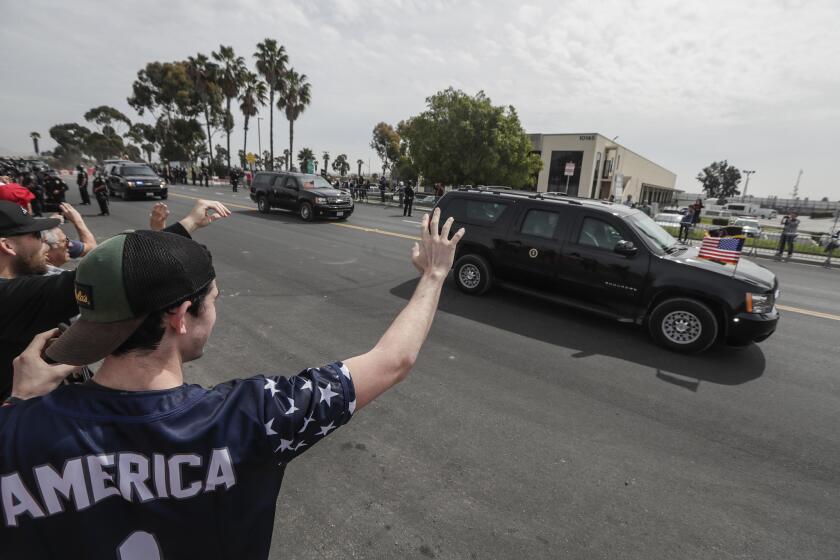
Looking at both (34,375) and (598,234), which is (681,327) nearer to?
(598,234)

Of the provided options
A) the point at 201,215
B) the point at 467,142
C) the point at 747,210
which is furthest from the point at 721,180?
the point at 201,215

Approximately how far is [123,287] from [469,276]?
21.6 ft

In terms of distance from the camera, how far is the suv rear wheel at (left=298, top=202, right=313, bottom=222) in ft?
54.0

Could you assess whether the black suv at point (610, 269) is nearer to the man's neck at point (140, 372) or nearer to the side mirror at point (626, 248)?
the side mirror at point (626, 248)

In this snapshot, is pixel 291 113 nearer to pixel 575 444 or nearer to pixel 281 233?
pixel 281 233

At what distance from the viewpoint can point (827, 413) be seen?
13.4 feet

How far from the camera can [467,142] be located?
97.3ft

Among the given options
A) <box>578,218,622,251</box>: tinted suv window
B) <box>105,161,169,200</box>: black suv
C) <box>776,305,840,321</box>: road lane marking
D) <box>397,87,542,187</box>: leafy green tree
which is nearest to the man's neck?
<box>578,218,622,251</box>: tinted suv window

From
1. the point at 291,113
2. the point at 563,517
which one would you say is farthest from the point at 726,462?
the point at 291,113

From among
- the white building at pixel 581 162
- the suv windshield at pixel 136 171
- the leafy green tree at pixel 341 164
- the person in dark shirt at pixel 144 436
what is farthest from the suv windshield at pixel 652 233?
the leafy green tree at pixel 341 164

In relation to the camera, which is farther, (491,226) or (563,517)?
(491,226)

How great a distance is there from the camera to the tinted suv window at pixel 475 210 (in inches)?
282

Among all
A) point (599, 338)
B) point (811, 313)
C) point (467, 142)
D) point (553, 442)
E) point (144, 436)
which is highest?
point (467, 142)

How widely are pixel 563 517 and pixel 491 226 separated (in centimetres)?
513
